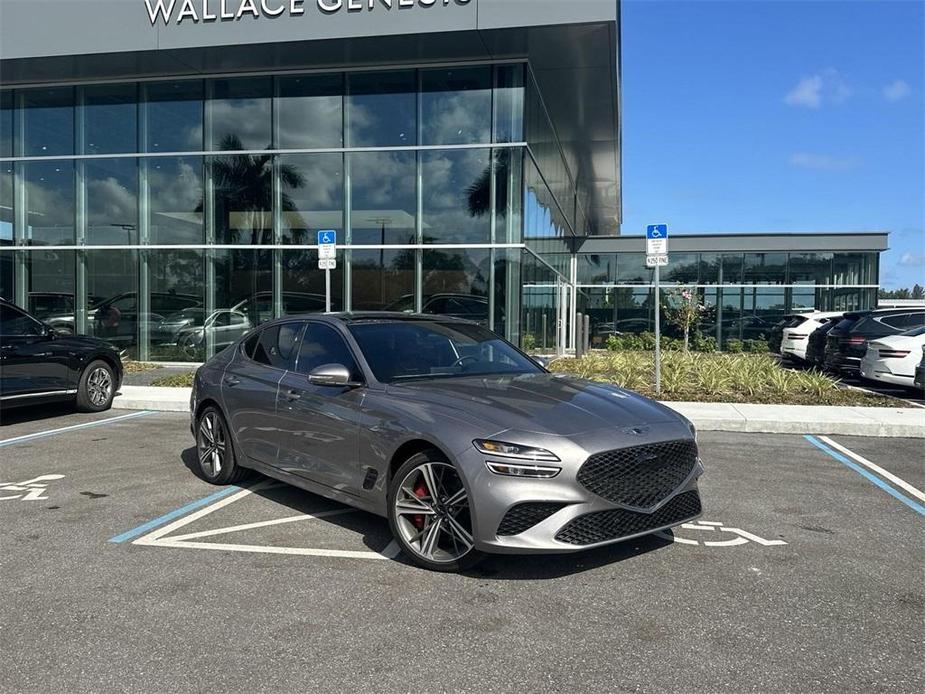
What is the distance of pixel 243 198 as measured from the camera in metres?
17.5

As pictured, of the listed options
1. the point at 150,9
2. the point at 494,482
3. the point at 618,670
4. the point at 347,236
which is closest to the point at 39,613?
the point at 494,482

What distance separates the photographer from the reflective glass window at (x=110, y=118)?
17.8 metres

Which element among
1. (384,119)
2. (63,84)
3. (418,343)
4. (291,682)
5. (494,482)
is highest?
(63,84)

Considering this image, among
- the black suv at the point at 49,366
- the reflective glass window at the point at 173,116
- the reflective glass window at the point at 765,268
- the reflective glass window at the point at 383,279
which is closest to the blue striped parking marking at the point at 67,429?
the black suv at the point at 49,366

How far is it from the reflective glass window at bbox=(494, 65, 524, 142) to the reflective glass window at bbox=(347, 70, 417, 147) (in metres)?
1.91

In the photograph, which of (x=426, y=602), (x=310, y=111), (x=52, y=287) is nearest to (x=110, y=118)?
(x=52, y=287)

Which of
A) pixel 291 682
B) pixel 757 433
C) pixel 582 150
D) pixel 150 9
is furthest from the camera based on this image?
pixel 582 150

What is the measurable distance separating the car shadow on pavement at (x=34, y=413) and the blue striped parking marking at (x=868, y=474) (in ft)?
33.5

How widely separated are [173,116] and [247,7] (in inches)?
163

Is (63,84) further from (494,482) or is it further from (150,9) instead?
(494,482)

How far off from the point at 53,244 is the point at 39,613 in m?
16.9

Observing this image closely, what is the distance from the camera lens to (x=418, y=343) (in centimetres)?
563

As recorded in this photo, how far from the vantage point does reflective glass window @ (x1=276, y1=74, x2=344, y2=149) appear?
55.4ft

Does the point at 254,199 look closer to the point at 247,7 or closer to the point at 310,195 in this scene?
the point at 310,195
